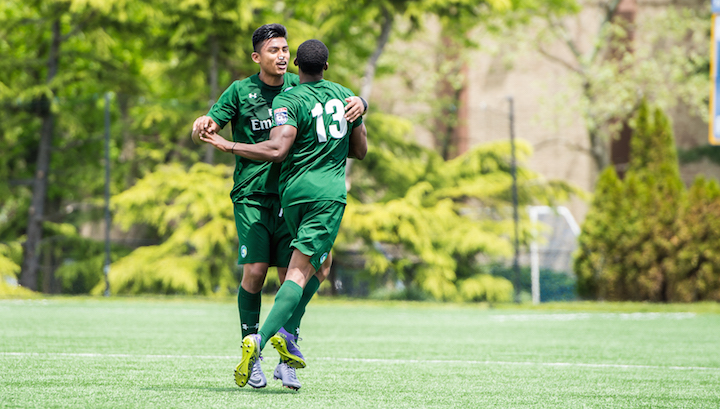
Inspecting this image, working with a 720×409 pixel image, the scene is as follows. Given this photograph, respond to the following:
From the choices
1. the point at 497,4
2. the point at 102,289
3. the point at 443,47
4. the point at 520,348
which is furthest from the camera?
the point at 443,47

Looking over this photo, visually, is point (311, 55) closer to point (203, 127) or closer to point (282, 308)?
point (203, 127)

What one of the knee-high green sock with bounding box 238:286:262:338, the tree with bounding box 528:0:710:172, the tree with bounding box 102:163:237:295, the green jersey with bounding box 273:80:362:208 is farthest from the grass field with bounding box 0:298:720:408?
the tree with bounding box 528:0:710:172

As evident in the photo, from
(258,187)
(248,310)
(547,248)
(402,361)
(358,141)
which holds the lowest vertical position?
(402,361)

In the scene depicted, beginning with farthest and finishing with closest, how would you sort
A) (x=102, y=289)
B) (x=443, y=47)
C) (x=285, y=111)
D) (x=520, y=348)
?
(x=443, y=47), (x=102, y=289), (x=520, y=348), (x=285, y=111)

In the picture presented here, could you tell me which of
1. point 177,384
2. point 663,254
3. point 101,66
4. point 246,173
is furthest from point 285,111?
point 101,66

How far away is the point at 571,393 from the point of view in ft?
12.8

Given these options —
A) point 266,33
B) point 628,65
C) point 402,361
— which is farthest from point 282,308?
point 628,65

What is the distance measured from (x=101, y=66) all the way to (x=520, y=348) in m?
13.1

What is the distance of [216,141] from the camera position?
3.79 m

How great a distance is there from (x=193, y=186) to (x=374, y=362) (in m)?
9.82

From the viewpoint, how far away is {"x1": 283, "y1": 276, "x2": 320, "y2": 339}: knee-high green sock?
4.09m

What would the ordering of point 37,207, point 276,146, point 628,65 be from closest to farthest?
point 276,146 → point 37,207 → point 628,65

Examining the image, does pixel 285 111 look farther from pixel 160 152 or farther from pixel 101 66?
pixel 101 66

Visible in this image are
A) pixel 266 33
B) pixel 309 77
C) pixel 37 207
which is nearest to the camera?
pixel 309 77
